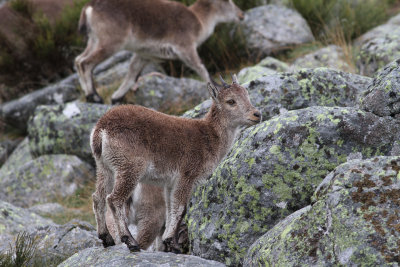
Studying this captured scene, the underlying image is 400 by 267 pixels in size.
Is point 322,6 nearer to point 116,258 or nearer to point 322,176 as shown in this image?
point 322,176

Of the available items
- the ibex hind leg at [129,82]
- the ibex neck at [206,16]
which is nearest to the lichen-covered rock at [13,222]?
the ibex hind leg at [129,82]

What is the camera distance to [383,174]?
154 inches

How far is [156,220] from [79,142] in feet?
16.8

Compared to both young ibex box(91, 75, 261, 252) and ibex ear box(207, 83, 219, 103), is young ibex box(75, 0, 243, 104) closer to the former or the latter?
ibex ear box(207, 83, 219, 103)

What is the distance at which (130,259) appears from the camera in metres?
4.83

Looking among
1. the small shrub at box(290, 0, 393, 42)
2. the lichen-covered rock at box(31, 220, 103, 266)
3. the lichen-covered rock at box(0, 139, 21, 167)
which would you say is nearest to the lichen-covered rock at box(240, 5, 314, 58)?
the small shrub at box(290, 0, 393, 42)

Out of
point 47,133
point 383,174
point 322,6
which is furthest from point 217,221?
point 322,6

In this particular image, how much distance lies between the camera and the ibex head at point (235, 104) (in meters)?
6.51

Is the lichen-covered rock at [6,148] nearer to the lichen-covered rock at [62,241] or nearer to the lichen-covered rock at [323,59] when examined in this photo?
the lichen-covered rock at [62,241]

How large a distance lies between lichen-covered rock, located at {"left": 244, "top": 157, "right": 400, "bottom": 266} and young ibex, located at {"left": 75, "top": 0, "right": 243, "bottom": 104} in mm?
7820

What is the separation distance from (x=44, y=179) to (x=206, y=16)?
5.28m

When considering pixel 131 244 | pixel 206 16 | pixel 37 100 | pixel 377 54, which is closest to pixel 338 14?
pixel 206 16

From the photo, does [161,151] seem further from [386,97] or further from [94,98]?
[94,98]

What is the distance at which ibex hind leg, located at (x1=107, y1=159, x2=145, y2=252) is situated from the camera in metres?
5.28
